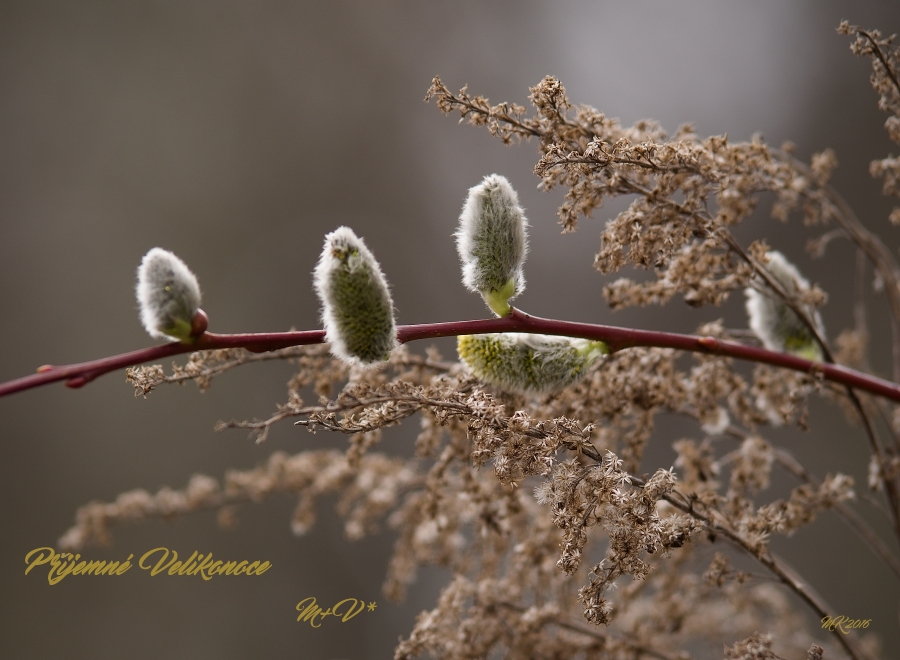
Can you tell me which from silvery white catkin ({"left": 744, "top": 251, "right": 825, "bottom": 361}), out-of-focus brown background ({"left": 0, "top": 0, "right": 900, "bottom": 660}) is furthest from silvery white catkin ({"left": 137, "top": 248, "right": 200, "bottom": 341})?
out-of-focus brown background ({"left": 0, "top": 0, "right": 900, "bottom": 660})

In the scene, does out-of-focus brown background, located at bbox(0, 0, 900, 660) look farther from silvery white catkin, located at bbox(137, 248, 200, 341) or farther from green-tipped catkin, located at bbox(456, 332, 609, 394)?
silvery white catkin, located at bbox(137, 248, 200, 341)

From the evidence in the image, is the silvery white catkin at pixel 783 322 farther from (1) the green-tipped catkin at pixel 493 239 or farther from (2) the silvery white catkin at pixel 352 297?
(2) the silvery white catkin at pixel 352 297

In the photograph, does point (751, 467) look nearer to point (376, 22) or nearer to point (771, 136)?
point (771, 136)

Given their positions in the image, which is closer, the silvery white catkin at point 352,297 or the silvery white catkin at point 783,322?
the silvery white catkin at point 352,297

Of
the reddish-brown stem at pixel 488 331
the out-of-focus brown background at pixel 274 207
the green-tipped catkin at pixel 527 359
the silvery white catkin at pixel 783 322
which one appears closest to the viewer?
the reddish-brown stem at pixel 488 331

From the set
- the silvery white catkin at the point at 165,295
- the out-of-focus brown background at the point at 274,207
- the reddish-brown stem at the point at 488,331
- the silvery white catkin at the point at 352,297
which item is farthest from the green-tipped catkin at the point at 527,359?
the out-of-focus brown background at the point at 274,207

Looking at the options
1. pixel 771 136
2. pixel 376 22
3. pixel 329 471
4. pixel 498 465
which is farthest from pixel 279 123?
pixel 498 465

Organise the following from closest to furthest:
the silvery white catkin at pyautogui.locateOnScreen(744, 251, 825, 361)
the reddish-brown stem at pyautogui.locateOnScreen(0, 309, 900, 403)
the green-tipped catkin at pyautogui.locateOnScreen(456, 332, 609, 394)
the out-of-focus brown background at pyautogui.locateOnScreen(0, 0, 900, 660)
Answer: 1. the reddish-brown stem at pyautogui.locateOnScreen(0, 309, 900, 403)
2. the green-tipped catkin at pyautogui.locateOnScreen(456, 332, 609, 394)
3. the silvery white catkin at pyautogui.locateOnScreen(744, 251, 825, 361)
4. the out-of-focus brown background at pyautogui.locateOnScreen(0, 0, 900, 660)
